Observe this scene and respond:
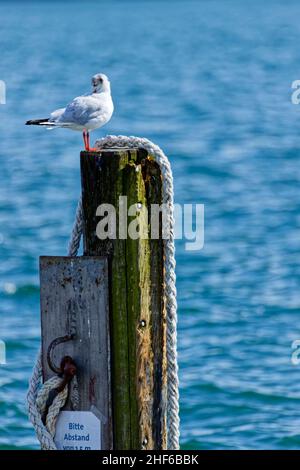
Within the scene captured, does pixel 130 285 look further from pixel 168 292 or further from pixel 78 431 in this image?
pixel 78 431

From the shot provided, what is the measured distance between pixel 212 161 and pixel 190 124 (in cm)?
402

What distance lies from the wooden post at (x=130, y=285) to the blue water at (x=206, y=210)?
375 centimetres

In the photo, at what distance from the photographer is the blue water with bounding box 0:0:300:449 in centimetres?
877

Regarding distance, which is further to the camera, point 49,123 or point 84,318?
point 49,123

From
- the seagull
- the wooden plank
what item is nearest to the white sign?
the wooden plank

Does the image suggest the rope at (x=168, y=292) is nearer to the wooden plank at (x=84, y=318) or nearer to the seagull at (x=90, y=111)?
the wooden plank at (x=84, y=318)

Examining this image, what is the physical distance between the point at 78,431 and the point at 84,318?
386 mm

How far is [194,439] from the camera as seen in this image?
8.05 metres

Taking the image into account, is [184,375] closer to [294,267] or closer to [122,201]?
[294,267]

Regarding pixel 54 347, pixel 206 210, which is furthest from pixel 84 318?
pixel 206 210

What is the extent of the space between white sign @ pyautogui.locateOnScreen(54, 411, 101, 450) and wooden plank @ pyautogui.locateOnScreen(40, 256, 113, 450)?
0.02 m

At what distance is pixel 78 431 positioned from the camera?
425 cm

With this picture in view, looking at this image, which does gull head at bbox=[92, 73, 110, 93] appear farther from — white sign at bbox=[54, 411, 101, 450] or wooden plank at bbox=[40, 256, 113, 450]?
white sign at bbox=[54, 411, 101, 450]

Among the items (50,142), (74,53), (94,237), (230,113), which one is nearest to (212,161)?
(50,142)
